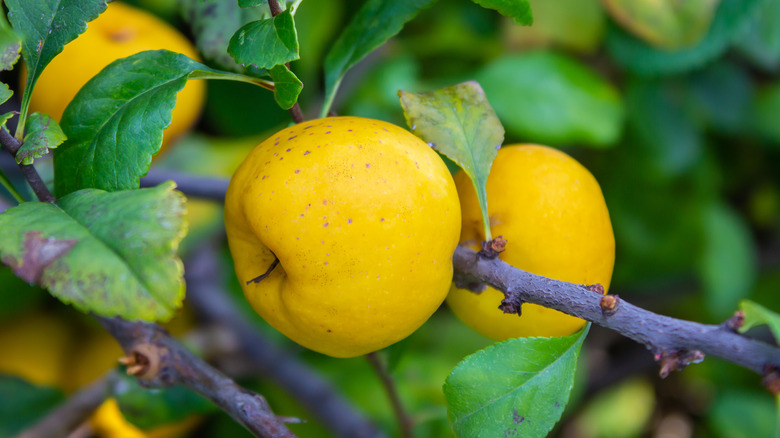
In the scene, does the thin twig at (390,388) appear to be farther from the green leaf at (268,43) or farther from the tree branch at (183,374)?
the green leaf at (268,43)

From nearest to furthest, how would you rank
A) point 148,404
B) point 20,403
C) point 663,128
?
point 148,404 < point 20,403 < point 663,128

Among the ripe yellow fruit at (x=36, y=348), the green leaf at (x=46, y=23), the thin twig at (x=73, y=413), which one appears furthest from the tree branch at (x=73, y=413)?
the green leaf at (x=46, y=23)

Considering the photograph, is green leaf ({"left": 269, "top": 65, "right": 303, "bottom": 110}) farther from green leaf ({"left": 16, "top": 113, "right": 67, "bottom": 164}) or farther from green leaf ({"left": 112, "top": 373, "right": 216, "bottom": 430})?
green leaf ({"left": 112, "top": 373, "right": 216, "bottom": 430})

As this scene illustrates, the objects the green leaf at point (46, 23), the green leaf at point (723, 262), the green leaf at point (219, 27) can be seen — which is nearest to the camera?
the green leaf at point (46, 23)

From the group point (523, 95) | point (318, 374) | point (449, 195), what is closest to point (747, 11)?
point (523, 95)

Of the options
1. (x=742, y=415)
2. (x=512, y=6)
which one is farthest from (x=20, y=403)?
(x=742, y=415)

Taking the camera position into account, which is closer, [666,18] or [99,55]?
[99,55]

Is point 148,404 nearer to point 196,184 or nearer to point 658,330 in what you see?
point 196,184

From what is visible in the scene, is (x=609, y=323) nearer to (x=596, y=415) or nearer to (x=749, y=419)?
(x=749, y=419)
